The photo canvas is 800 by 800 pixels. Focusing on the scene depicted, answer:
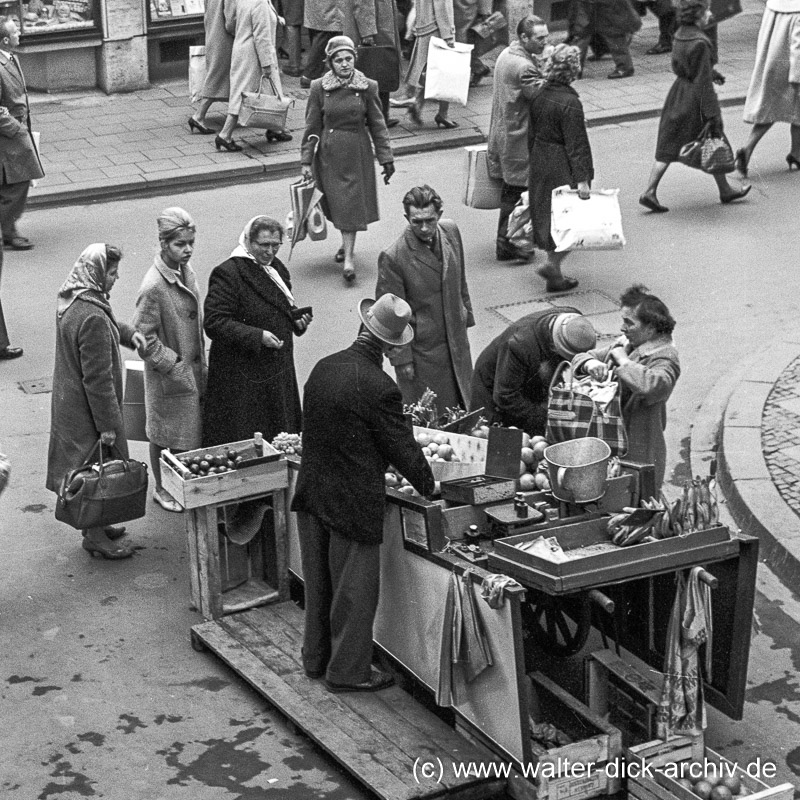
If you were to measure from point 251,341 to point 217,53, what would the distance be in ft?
24.8

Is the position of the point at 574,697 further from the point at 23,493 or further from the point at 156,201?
the point at 156,201

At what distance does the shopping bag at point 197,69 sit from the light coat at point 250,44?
405mm

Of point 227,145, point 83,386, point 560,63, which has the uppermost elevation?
point 560,63

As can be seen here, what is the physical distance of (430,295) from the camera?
→ 28.8 feet

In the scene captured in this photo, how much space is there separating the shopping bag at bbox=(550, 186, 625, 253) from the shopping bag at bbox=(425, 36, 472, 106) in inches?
147

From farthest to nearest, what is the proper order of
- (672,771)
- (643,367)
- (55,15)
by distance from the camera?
(55,15) → (643,367) → (672,771)

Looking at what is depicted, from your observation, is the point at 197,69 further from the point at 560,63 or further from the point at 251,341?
the point at 251,341

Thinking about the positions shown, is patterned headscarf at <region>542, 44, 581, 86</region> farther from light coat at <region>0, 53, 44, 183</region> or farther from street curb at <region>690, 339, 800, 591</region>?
light coat at <region>0, 53, 44, 183</region>

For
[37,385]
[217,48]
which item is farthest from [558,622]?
[217,48]

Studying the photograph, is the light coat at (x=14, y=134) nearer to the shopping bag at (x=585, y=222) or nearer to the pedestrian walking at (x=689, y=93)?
the shopping bag at (x=585, y=222)

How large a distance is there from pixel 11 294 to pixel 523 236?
12.9 feet

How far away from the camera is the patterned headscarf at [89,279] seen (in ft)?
25.9

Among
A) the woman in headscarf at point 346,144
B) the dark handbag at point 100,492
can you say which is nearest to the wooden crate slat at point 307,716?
the dark handbag at point 100,492

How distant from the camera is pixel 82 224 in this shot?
13.6 metres
